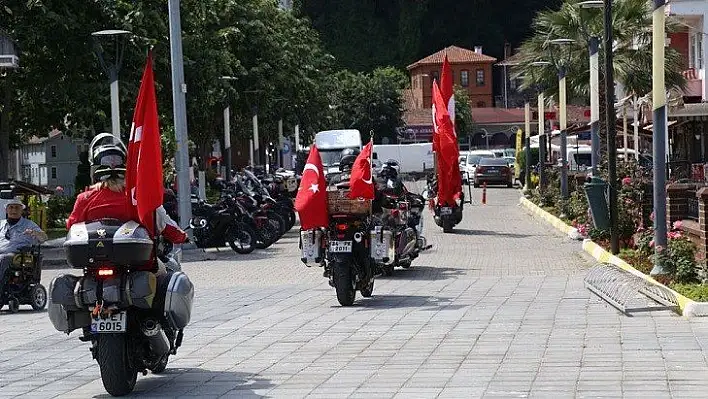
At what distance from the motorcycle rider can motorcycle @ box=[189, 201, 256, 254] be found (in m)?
18.5

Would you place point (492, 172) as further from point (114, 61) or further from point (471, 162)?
point (114, 61)

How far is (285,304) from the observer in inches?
690

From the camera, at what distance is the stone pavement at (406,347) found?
10312 millimetres

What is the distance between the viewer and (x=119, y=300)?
33.0ft

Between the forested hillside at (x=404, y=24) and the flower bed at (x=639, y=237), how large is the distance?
83.3 m

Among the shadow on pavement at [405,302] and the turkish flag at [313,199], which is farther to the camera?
the turkish flag at [313,199]

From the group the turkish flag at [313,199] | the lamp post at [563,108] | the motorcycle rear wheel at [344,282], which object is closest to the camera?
the motorcycle rear wheel at [344,282]

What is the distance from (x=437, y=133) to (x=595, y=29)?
15.3 m

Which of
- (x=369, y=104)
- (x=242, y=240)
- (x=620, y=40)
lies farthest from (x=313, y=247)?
(x=369, y=104)

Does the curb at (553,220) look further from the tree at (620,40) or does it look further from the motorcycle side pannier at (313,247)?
the motorcycle side pannier at (313,247)

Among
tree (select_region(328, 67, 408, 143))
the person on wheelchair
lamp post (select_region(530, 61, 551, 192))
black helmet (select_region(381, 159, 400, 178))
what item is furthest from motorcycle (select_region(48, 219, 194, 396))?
tree (select_region(328, 67, 408, 143))

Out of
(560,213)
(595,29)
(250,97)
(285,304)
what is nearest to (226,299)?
(285,304)

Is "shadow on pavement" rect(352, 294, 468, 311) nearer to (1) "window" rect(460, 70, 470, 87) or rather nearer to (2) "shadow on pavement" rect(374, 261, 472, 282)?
(2) "shadow on pavement" rect(374, 261, 472, 282)

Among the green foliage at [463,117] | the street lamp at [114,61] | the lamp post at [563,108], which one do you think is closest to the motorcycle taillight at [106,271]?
the street lamp at [114,61]
